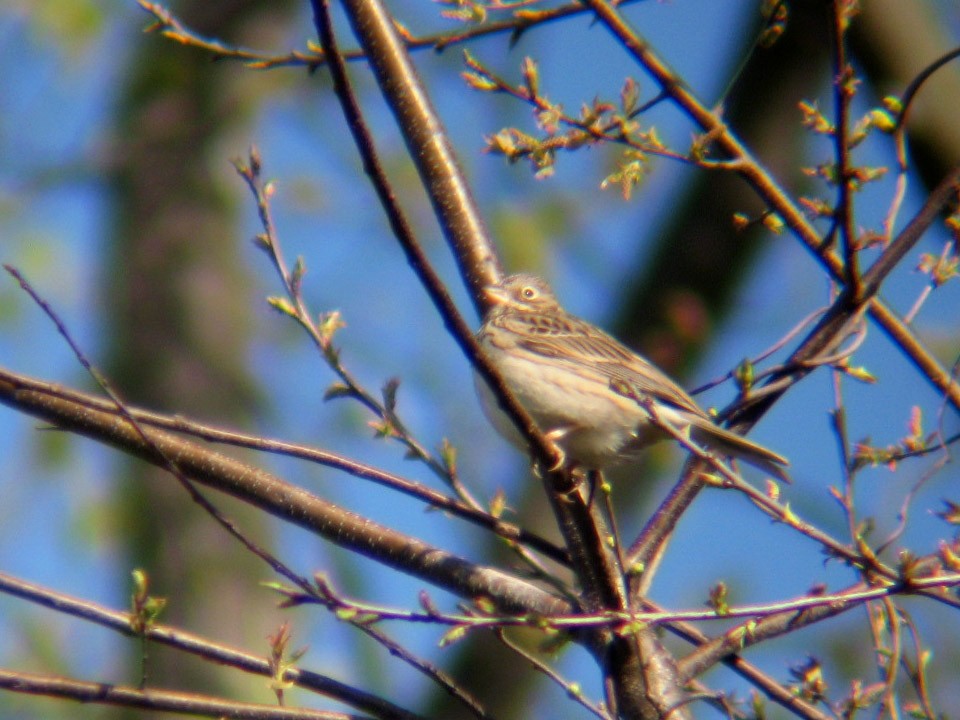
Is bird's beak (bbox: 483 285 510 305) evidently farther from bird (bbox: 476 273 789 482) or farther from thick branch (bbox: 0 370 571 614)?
thick branch (bbox: 0 370 571 614)

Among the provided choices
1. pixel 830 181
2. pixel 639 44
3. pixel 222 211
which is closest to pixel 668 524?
pixel 830 181

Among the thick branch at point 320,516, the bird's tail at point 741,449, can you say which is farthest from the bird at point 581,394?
the thick branch at point 320,516

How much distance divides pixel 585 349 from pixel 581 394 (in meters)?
0.67

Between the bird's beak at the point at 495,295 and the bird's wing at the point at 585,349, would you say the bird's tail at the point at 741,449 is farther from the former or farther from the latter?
the bird's beak at the point at 495,295

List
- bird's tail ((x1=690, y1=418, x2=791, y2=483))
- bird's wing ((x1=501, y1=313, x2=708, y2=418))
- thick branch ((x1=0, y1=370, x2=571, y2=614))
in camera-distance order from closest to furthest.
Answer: thick branch ((x1=0, y1=370, x2=571, y2=614))
bird's tail ((x1=690, y1=418, x2=791, y2=483))
bird's wing ((x1=501, y1=313, x2=708, y2=418))

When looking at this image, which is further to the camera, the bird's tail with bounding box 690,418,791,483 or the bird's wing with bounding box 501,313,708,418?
the bird's wing with bounding box 501,313,708,418

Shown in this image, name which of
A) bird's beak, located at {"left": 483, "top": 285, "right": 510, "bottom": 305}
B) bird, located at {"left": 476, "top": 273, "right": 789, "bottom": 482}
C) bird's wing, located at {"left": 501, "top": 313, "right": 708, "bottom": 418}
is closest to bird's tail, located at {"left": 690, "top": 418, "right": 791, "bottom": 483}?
bird, located at {"left": 476, "top": 273, "right": 789, "bottom": 482}

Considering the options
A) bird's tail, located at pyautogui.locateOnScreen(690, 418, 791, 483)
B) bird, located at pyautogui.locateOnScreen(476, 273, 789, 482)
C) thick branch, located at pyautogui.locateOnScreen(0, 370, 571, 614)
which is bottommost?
thick branch, located at pyautogui.locateOnScreen(0, 370, 571, 614)

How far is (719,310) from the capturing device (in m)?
8.34

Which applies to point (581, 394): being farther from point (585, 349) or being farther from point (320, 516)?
point (320, 516)

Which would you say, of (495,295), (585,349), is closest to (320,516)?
(495,295)

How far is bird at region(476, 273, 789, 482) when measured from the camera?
4.43 meters

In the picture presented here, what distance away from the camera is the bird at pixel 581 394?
174 inches

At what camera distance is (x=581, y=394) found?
196 inches
